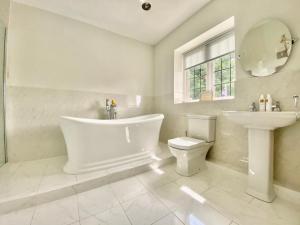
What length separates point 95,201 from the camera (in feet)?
4.21

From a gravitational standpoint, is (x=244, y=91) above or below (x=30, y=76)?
below

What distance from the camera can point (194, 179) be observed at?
167 cm

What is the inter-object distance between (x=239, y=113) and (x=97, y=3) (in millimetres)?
2417

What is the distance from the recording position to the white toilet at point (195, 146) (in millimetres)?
1709

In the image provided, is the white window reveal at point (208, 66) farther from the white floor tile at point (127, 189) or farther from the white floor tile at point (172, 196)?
the white floor tile at point (127, 189)

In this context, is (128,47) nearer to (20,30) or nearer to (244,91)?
(20,30)

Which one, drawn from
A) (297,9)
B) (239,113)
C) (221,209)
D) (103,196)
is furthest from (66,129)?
(297,9)

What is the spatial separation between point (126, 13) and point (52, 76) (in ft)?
5.19

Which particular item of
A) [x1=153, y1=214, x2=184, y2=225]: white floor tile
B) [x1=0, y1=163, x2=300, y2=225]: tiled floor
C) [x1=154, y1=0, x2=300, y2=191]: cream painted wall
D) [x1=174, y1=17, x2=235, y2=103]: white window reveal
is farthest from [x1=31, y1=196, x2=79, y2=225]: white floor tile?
[x1=174, y1=17, x2=235, y2=103]: white window reveal

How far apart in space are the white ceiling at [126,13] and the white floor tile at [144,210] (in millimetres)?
2561

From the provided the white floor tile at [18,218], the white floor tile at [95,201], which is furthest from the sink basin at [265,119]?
the white floor tile at [18,218]

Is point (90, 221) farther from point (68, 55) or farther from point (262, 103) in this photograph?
point (68, 55)

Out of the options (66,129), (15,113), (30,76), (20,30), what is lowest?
(66,129)

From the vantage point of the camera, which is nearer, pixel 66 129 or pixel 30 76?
pixel 66 129
